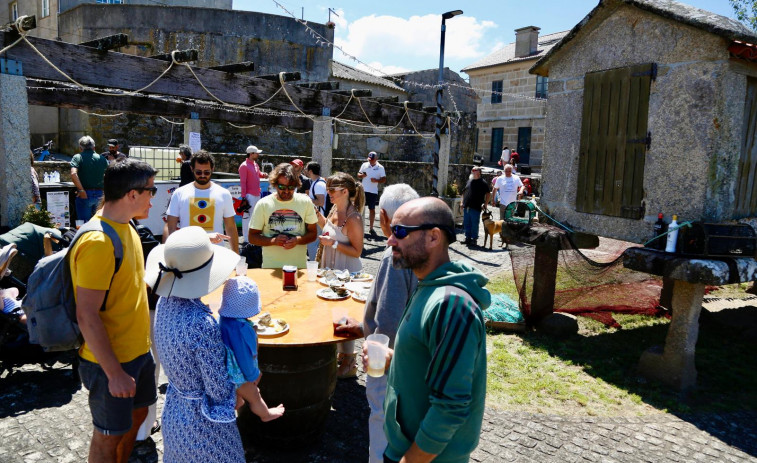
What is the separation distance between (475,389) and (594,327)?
533 cm

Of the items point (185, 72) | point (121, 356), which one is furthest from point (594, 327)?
point (185, 72)

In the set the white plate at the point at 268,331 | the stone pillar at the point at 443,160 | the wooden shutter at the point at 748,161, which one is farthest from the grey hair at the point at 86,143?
the wooden shutter at the point at 748,161

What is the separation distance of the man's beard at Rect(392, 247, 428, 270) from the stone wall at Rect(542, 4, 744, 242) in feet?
13.4

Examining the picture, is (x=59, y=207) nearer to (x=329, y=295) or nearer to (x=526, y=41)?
(x=329, y=295)

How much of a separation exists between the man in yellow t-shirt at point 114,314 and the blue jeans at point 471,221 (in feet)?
30.6

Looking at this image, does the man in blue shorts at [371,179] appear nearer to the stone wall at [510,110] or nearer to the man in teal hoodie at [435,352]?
the man in teal hoodie at [435,352]

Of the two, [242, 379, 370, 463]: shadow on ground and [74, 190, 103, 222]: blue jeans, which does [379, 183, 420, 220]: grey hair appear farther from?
[74, 190, 103, 222]: blue jeans

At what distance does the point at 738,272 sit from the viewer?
4484 mm

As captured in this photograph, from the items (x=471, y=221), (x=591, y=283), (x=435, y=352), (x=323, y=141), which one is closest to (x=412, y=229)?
(x=435, y=352)

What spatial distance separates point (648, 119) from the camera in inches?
204

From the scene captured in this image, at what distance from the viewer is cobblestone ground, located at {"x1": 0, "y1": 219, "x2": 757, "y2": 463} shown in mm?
3469

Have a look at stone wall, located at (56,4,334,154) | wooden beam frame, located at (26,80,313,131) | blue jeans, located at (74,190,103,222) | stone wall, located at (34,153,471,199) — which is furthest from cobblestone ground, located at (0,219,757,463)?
stone wall, located at (56,4,334,154)

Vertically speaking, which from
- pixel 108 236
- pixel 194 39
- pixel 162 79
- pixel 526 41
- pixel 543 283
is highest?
pixel 526 41

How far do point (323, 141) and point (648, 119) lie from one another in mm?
8354
